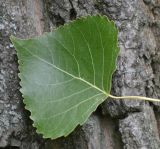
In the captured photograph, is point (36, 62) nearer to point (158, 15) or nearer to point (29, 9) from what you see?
point (29, 9)

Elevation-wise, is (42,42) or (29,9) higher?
(29,9)

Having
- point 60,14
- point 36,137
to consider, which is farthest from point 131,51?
point 36,137


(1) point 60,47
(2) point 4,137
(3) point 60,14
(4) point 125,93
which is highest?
(3) point 60,14
